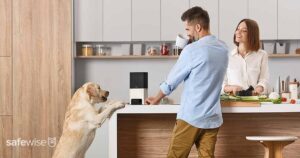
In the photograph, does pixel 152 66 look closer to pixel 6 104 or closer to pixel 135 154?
pixel 6 104

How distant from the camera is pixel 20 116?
564 cm

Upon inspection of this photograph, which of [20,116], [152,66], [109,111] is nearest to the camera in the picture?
[109,111]

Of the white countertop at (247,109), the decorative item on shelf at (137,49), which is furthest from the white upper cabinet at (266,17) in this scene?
the white countertop at (247,109)

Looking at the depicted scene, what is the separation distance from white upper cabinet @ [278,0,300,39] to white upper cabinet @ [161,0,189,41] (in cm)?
95

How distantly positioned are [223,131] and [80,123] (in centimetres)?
95

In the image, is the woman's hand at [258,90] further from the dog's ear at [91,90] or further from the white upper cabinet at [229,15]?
the white upper cabinet at [229,15]

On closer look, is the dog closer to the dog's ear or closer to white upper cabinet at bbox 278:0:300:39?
the dog's ear

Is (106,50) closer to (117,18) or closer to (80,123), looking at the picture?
(117,18)

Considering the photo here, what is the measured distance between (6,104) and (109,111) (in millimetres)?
2314

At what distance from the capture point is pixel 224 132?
3.74m

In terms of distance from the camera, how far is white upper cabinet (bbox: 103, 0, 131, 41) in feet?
19.1

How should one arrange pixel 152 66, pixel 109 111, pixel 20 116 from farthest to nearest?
pixel 152 66 < pixel 20 116 < pixel 109 111

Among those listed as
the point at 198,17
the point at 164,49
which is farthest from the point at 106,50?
the point at 198,17

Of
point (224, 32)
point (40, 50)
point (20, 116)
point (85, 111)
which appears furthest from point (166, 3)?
point (85, 111)
